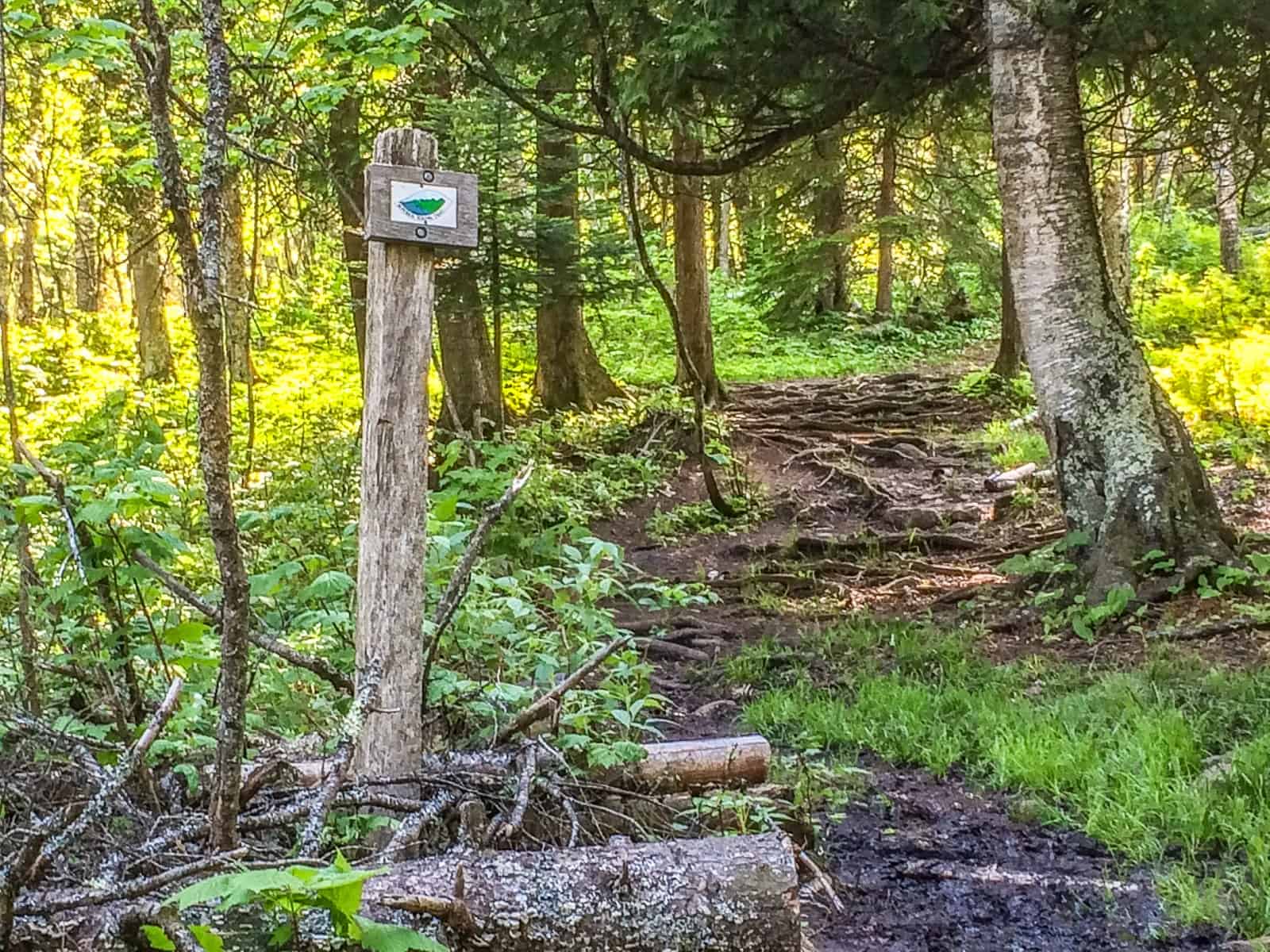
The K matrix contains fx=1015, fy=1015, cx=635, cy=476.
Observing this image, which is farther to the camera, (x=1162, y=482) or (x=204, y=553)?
(x=204, y=553)

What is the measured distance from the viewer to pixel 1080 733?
430 cm

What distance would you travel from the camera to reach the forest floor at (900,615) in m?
3.26

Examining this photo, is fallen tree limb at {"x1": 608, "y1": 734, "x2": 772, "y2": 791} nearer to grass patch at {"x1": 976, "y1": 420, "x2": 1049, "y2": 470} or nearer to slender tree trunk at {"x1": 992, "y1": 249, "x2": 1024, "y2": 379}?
grass patch at {"x1": 976, "y1": 420, "x2": 1049, "y2": 470}

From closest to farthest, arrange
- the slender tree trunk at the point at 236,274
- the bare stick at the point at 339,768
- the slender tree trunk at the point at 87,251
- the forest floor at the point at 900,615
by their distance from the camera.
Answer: the bare stick at the point at 339,768, the forest floor at the point at 900,615, the slender tree trunk at the point at 236,274, the slender tree trunk at the point at 87,251

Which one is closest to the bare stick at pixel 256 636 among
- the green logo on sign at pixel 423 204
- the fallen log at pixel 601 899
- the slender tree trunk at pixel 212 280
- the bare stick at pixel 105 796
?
the bare stick at pixel 105 796

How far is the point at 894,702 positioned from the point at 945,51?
4.51 metres

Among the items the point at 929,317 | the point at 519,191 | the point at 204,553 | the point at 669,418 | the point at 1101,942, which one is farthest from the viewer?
the point at 929,317

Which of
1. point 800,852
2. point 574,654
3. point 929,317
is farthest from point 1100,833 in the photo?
point 929,317

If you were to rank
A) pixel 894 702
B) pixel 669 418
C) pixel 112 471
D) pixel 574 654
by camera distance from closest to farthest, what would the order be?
pixel 112 471 → pixel 574 654 → pixel 894 702 → pixel 669 418

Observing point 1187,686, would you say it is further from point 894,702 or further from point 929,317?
point 929,317

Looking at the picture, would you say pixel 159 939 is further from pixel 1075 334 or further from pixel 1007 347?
pixel 1007 347

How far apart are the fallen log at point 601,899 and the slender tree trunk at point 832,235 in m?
11.4

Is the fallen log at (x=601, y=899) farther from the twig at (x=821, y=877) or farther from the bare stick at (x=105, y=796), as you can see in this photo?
the twig at (x=821, y=877)

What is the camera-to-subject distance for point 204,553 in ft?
21.4
